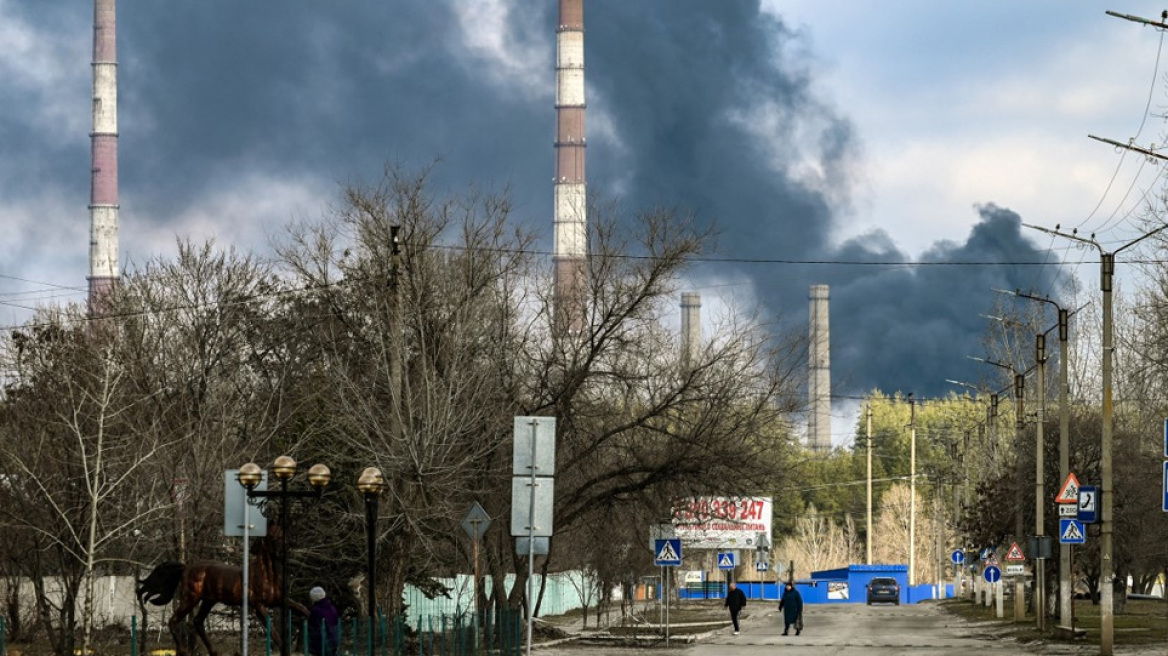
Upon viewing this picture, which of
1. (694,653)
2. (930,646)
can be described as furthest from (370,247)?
(930,646)

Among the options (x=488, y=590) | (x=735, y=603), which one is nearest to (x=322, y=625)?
(x=735, y=603)

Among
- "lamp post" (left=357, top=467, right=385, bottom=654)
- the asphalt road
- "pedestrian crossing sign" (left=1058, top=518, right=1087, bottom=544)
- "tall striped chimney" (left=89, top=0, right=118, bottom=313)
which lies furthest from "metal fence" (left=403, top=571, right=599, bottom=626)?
"tall striped chimney" (left=89, top=0, right=118, bottom=313)

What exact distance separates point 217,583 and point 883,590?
6822 cm

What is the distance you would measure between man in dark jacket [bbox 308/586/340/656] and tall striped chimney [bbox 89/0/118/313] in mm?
85229

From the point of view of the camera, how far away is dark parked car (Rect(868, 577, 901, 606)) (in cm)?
9281

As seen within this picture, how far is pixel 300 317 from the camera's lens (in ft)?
172

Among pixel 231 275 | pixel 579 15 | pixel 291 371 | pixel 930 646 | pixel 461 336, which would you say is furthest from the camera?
pixel 579 15

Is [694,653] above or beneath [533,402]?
beneath

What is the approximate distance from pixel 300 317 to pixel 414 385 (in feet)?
41.7

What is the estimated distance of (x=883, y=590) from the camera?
305 ft

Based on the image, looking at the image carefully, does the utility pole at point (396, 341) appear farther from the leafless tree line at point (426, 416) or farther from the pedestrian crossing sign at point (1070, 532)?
the pedestrian crossing sign at point (1070, 532)

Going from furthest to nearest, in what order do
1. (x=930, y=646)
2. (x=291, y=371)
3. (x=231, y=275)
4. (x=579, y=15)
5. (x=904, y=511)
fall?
(x=904, y=511) → (x=579, y=15) → (x=231, y=275) → (x=291, y=371) → (x=930, y=646)

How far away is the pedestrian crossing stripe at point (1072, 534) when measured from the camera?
4156 cm

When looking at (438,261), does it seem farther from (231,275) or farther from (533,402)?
(231,275)
